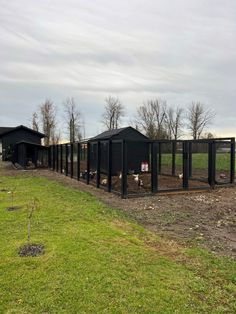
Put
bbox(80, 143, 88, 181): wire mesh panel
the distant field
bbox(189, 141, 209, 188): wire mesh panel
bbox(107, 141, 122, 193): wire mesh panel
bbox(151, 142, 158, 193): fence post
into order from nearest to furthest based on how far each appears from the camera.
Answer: bbox(151, 142, 158, 193): fence post, bbox(107, 141, 122, 193): wire mesh panel, bbox(189, 141, 209, 188): wire mesh panel, the distant field, bbox(80, 143, 88, 181): wire mesh panel

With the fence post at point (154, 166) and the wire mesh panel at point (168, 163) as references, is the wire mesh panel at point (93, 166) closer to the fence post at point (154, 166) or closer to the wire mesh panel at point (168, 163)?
the fence post at point (154, 166)

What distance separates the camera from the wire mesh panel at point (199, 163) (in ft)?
34.6

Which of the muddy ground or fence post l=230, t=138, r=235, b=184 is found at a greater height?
fence post l=230, t=138, r=235, b=184

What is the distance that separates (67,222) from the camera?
548 centimetres

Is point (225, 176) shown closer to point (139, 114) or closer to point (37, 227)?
point (37, 227)

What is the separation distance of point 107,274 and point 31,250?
1.25 meters

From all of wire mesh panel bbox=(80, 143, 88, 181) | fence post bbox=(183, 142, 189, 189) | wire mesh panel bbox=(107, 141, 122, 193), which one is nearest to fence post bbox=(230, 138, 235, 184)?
fence post bbox=(183, 142, 189, 189)

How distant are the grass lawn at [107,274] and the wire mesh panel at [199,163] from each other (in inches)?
237

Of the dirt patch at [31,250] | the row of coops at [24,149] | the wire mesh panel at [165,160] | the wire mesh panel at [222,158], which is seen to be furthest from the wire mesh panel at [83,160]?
the dirt patch at [31,250]

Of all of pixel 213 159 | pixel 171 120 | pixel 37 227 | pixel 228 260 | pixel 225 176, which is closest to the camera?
pixel 228 260

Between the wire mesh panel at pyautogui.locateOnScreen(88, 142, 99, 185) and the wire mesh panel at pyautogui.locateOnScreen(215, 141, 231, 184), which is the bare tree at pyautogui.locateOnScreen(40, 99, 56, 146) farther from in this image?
the wire mesh panel at pyautogui.locateOnScreen(215, 141, 231, 184)

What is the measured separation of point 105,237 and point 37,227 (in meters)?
1.28

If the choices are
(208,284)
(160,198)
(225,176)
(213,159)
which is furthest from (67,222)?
(225,176)

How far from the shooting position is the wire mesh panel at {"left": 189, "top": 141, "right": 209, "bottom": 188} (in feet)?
34.6
